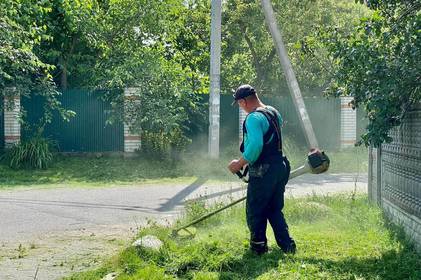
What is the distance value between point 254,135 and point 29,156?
11.0 meters

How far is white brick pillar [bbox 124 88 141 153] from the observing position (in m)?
17.1

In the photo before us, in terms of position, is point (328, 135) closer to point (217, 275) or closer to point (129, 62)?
point (129, 62)

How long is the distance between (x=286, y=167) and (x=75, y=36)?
A: 13.7m

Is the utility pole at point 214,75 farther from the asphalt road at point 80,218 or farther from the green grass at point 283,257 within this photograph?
the green grass at point 283,257

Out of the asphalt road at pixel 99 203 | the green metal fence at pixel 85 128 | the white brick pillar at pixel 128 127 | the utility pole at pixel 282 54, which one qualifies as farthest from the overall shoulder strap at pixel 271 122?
the green metal fence at pixel 85 128

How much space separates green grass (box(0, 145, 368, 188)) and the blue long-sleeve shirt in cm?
803

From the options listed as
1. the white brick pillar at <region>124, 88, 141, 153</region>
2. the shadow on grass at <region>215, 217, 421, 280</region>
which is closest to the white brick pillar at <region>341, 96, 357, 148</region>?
the white brick pillar at <region>124, 88, 141, 153</region>

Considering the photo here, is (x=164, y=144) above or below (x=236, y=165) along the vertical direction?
below

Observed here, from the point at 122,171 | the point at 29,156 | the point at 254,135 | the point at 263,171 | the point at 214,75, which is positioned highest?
the point at 214,75

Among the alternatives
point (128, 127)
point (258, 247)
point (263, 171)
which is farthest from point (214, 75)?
point (258, 247)

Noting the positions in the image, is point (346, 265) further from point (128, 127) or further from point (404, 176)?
point (128, 127)

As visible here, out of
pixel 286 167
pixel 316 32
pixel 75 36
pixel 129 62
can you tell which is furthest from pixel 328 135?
pixel 286 167

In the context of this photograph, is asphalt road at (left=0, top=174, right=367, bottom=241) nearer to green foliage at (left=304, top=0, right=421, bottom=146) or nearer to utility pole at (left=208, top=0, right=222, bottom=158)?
utility pole at (left=208, top=0, right=222, bottom=158)

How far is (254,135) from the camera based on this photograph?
572cm
